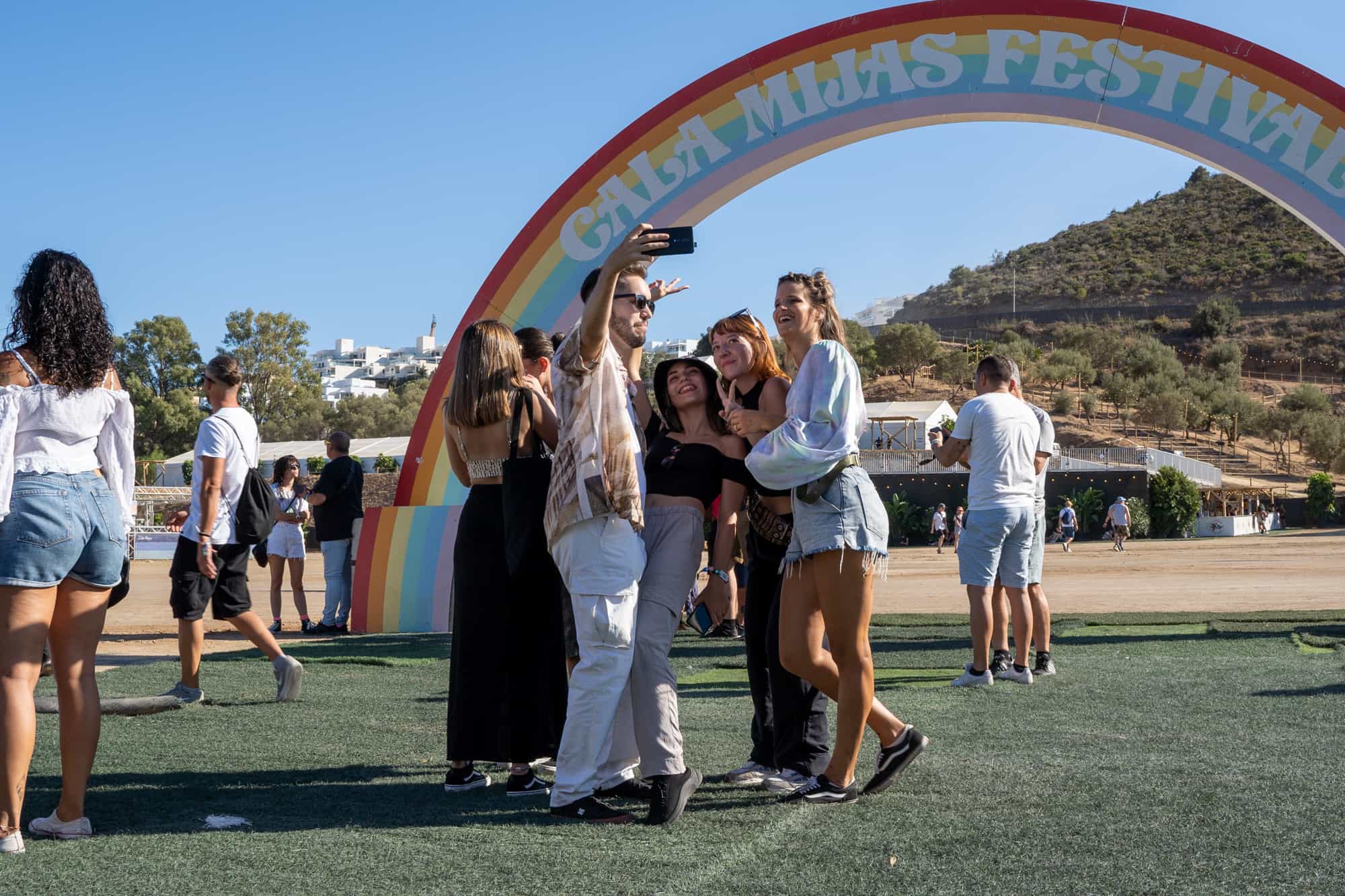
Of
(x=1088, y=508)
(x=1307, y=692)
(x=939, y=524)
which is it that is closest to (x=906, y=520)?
(x=939, y=524)

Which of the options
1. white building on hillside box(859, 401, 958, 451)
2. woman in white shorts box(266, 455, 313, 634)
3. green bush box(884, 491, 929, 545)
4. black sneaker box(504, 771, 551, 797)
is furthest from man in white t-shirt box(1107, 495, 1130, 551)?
black sneaker box(504, 771, 551, 797)

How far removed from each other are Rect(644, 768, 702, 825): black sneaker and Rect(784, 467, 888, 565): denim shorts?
768 mm

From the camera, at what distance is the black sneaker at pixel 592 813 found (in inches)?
135

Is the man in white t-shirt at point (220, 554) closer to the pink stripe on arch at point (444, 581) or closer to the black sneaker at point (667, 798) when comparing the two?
the black sneaker at point (667, 798)

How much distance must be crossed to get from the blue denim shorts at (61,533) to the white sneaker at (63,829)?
25.9 inches

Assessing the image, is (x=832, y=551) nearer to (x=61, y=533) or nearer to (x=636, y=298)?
(x=636, y=298)

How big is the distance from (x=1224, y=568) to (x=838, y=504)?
16524mm

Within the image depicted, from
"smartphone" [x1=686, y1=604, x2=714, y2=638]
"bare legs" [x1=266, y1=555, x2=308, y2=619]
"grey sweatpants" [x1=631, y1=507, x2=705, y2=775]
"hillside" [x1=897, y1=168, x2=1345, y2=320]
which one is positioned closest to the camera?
"grey sweatpants" [x1=631, y1=507, x2=705, y2=775]

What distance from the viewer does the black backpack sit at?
19.1 ft

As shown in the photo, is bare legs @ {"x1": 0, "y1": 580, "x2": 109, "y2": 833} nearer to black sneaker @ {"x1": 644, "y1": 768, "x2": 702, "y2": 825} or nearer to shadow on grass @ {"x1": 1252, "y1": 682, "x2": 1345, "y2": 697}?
black sneaker @ {"x1": 644, "y1": 768, "x2": 702, "y2": 825}

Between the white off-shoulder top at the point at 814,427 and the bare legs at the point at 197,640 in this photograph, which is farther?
the bare legs at the point at 197,640

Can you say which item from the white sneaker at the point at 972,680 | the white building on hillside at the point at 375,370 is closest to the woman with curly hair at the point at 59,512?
the white sneaker at the point at 972,680

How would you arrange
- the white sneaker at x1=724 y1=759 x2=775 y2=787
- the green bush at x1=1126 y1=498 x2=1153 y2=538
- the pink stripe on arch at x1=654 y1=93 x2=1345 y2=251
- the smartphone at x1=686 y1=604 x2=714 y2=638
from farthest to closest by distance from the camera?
the green bush at x1=1126 y1=498 x2=1153 y2=538
the pink stripe on arch at x1=654 y1=93 x2=1345 y2=251
the white sneaker at x1=724 y1=759 x2=775 y2=787
the smartphone at x1=686 y1=604 x2=714 y2=638

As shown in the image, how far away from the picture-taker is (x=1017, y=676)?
605cm
